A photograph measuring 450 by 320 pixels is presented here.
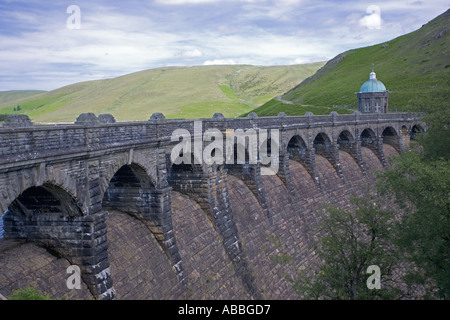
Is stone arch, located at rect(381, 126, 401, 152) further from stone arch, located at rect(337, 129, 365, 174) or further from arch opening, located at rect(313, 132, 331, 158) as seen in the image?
arch opening, located at rect(313, 132, 331, 158)

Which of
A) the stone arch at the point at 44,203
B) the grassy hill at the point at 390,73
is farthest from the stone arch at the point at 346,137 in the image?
the grassy hill at the point at 390,73

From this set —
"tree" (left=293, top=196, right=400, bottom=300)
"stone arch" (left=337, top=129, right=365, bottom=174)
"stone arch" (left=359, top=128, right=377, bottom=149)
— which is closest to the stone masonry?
"tree" (left=293, top=196, right=400, bottom=300)

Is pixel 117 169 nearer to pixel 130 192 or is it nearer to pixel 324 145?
pixel 130 192

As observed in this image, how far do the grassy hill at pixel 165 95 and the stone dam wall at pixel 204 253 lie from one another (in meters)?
79.3

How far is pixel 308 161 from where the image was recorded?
40.1 metres

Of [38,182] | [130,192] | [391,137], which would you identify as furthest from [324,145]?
[38,182]

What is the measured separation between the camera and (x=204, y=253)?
22875 mm

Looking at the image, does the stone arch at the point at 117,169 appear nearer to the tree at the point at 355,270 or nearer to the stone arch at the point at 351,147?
the tree at the point at 355,270

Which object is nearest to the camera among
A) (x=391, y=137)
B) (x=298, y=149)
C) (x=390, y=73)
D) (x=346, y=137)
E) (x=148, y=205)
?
(x=148, y=205)

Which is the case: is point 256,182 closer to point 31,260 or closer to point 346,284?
point 346,284

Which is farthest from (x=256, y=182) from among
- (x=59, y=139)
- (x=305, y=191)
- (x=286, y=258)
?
(x=59, y=139)

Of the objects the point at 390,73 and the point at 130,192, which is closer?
the point at 130,192

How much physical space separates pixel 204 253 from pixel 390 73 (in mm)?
112085

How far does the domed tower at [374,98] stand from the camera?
233ft
